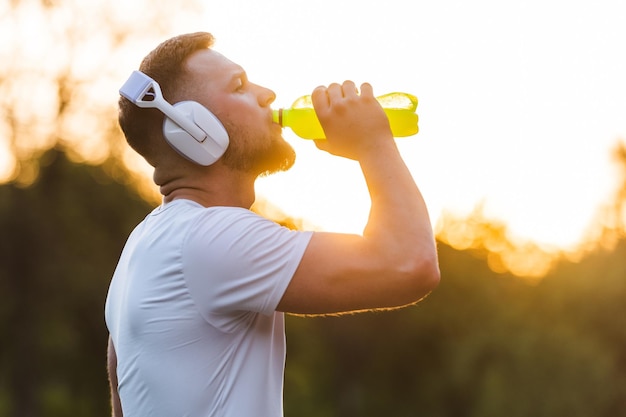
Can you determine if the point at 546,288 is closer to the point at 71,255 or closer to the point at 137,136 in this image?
the point at 71,255

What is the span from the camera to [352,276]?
7.79 feet

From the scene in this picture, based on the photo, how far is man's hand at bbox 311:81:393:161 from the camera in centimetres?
256

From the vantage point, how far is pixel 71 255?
27.2m

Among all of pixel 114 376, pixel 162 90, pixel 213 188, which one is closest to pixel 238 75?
pixel 162 90

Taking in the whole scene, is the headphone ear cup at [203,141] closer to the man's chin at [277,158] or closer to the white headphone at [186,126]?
the white headphone at [186,126]

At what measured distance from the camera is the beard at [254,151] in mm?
2730

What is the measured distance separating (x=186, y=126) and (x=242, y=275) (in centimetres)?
51

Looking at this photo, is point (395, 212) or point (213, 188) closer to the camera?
point (395, 212)

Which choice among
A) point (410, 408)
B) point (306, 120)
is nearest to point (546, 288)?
point (410, 408)

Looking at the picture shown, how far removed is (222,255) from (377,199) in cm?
42

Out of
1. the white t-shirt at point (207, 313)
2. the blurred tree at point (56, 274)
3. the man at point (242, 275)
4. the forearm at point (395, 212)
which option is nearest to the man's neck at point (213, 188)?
the man at point (242, 275)

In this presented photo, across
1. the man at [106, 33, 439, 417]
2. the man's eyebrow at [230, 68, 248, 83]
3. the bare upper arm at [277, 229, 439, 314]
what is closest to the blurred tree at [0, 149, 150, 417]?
the man's eyebrow at [230, 68, 248, 83]

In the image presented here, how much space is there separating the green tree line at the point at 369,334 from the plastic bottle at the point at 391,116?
75.3 feet

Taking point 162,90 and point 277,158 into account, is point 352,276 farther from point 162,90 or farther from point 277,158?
point 162,90
